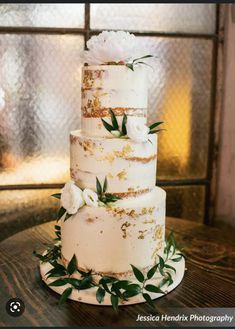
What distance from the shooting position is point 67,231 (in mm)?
1706

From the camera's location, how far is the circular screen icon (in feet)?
4.91

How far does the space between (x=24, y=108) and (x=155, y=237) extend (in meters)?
1.42

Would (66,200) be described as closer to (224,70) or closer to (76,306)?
(76,306)

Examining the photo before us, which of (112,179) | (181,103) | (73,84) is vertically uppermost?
(73,84)

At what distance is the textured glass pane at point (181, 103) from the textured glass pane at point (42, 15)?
505mm

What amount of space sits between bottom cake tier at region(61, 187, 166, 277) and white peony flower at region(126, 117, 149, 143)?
265 mm

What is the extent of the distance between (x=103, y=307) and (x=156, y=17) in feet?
6.53

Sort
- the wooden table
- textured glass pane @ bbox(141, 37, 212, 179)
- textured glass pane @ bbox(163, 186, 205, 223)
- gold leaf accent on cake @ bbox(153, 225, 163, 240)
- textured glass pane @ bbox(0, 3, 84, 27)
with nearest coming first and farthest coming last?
1. the wooden table
2. gold leaf accent on cake @ bbox(153, 225, 163, 240)
3. textured glass pane @ bbox(0, 3, 84, 27)
4. textured glass pane @ bbox(141, 37, 212, 179)
5. textured glass pane @ bbox(163, 186, 205, 223)

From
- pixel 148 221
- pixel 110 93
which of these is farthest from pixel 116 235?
pixel 110 93

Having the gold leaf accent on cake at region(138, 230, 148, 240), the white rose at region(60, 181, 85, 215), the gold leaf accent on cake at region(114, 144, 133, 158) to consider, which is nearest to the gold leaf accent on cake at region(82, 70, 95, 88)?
the gold leaf accent on cake at region(114, 144, 133, 158)

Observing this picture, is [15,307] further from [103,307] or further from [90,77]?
[90,77]

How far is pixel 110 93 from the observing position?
1603 millimetres

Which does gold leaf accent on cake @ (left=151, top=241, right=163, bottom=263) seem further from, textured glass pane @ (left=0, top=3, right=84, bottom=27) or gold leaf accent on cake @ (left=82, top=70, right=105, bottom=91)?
textured glass pane @ (left=0, top=3, right=84, bottom=27)

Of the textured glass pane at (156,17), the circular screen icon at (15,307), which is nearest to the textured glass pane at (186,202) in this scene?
the textured glass pane at (156,17)
